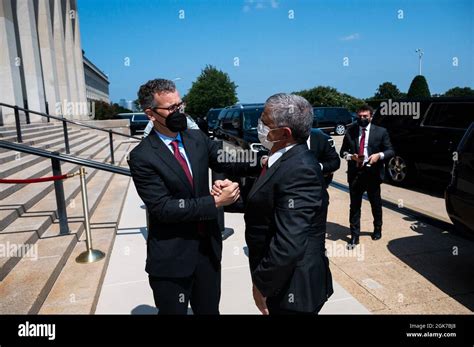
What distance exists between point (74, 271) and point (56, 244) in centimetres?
59

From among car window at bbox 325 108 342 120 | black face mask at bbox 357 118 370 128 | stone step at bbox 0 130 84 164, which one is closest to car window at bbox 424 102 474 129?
black face mask at bbox 357 118 370 128

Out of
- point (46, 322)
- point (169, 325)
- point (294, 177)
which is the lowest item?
point (46, 322)

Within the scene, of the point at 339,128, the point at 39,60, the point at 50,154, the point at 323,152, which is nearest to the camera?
the point at 323,152

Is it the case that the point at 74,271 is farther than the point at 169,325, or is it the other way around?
the point at 74,271

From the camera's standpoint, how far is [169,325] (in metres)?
2.21

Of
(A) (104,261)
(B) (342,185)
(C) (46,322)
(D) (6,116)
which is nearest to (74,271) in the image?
(A) (104,261)

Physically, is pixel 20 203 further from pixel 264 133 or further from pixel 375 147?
pixel 375 147

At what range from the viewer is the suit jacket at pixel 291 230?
1604 mm

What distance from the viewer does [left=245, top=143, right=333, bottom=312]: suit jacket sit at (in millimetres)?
1604

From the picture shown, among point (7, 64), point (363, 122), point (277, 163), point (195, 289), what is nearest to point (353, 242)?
point (363, 122)

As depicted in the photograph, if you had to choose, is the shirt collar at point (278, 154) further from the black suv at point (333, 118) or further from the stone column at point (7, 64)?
the black suv at point (333, 118)

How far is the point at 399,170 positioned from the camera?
26.0 ft

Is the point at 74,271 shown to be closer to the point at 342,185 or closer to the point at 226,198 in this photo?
the point at 226,198

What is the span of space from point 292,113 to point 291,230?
1.91ft
